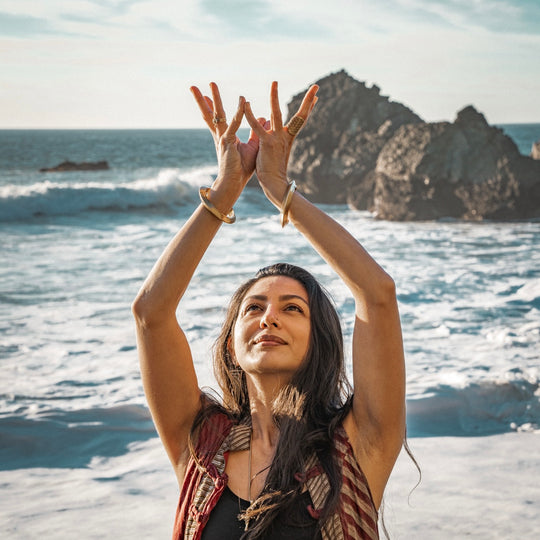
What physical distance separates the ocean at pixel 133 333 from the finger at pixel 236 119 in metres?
2.35

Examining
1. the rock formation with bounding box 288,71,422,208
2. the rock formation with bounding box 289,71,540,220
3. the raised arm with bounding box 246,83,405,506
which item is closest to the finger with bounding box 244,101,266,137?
the raised arm with bounding box 246,83,405,506

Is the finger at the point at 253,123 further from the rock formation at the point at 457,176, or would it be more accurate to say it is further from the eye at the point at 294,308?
the rock formation at the point at 457,176

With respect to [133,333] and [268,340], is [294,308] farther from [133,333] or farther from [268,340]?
[133,333]

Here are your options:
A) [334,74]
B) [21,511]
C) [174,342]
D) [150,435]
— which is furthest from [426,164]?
[174,342]

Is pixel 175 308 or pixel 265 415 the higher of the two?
pixel 175 308

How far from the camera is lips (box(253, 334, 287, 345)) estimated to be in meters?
1.93

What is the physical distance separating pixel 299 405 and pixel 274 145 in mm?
694

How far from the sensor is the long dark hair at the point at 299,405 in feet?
5.80

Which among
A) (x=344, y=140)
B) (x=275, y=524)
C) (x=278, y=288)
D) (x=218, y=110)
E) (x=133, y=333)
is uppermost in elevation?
(x=344, y=140)

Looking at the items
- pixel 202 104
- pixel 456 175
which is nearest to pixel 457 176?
pixel 456 175

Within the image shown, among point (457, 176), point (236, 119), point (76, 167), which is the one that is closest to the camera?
point (236, 119)

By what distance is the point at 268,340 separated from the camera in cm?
193

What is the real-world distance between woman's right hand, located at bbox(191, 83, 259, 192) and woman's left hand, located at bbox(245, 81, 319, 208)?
0.04m

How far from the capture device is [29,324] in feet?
26.1
